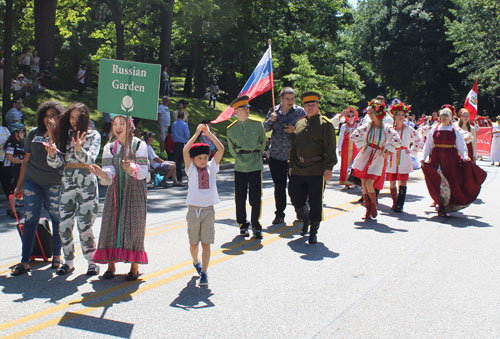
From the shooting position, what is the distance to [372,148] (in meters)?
10.4

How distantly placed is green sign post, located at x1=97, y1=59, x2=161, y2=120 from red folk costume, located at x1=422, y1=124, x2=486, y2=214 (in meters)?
6.48

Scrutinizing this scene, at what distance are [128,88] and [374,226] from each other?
5.22 m

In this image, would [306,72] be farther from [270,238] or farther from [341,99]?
[270,238]

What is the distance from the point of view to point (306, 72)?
102 ft

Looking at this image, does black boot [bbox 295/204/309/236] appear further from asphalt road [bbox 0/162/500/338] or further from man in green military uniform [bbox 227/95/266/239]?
man in green military uniform [bbox 227/95/266/239]

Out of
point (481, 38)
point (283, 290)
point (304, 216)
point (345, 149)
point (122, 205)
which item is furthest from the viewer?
point (481, 38)

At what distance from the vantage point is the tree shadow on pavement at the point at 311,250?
301 inches

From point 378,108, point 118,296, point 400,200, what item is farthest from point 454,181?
point 118,296

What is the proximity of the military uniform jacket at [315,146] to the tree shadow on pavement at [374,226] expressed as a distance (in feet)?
5.33

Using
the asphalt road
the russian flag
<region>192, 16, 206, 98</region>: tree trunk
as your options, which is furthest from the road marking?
<region>192, 16, 206, 98</region>: tree trunk

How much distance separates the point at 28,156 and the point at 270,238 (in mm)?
3650

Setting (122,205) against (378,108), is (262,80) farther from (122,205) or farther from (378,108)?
(122,205)

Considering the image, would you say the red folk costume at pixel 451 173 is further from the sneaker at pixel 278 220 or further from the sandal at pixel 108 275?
the sandal at pixel 108 275

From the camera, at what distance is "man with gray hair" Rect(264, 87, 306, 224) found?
949cm
